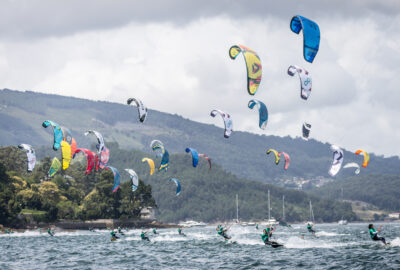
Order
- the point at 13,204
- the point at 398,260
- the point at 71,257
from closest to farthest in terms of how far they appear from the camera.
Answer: the point at 398,260
the point at 71,257
the point at 13,204

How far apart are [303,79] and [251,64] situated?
5.03 meters

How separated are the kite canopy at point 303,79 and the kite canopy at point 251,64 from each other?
119 inches

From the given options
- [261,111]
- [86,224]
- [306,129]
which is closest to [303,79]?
[306,129]

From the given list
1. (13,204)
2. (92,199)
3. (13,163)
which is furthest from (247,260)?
(13,163)

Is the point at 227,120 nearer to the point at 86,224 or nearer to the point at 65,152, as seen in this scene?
the point at 65,152

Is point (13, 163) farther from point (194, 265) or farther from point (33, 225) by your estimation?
point (194, 265)

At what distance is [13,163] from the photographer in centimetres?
16775

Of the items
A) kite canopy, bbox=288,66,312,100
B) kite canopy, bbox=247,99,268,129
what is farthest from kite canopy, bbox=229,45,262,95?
kite canopy, bbox=247,99,268,129

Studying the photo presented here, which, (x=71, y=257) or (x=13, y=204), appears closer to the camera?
(x=71, y=257)

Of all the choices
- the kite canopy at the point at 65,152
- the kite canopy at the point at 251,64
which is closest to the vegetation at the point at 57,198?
the kite canopy at the point at 65,152

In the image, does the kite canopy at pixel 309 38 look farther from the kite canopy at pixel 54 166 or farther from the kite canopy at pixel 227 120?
the kite canopy at pixel 54 166

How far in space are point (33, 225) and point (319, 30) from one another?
92393 millimetres

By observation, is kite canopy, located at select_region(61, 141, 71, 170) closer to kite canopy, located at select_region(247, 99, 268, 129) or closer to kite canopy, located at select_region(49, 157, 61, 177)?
kite canopy, located at select_region(49, 157, 61, 177)

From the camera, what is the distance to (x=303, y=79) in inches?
2313
